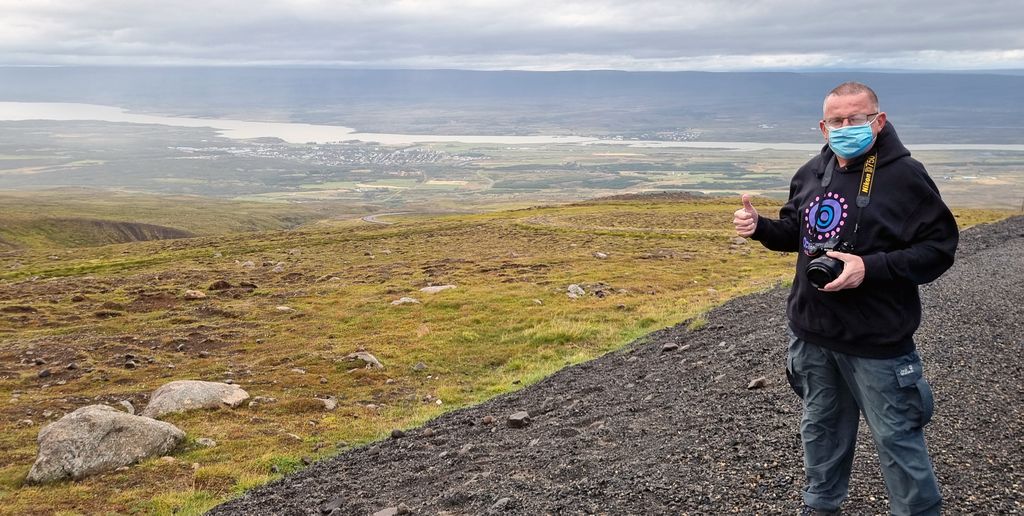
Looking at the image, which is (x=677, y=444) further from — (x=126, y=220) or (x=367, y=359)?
(x=126, y=220)

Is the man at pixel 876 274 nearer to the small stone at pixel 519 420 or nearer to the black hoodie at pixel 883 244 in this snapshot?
the black hoodie at pixel 883 244

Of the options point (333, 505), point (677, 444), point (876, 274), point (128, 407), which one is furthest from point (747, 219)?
point (128, 407)

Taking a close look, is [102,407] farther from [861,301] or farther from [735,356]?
[861,301]

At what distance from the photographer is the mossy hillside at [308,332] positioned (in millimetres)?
14828

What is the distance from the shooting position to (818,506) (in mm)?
7152

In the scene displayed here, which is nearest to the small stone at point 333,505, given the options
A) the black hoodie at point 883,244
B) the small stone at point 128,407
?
the black hoodie at point 883,244

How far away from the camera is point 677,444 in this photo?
417 inches

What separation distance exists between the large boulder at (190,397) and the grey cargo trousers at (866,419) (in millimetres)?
15128

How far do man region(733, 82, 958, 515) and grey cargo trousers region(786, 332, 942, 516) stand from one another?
11mm

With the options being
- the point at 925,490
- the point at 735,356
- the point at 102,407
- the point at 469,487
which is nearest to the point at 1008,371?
the point at 735,356

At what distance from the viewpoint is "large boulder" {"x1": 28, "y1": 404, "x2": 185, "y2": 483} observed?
13.6 meters

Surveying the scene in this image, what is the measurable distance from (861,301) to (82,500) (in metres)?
13.1

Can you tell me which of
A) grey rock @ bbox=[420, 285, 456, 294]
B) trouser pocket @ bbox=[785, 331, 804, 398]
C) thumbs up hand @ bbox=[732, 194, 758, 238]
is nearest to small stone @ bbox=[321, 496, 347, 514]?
trouser pocket @ bbox=[785, 331, 804, 398]

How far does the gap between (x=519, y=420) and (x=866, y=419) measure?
878cm
